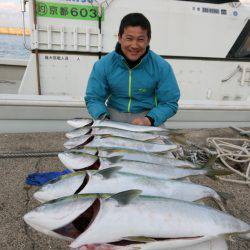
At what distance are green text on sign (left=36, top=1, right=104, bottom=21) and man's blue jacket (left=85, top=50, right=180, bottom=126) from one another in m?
2.98

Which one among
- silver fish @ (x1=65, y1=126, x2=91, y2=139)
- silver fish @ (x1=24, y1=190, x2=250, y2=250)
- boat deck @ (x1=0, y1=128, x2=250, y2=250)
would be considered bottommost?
boat deck @ (x1=0, y1=128, x2=250, y2=250)

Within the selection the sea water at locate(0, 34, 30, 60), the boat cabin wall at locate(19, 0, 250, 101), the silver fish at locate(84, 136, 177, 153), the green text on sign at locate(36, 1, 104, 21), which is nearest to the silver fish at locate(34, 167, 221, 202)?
the silver fish at locate(84, 136, 177, 153)

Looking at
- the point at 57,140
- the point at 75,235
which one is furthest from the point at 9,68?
the point at 75,235

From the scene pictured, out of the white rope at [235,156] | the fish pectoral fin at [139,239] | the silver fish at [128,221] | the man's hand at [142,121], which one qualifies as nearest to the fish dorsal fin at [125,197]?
the silver fish at [128,221]

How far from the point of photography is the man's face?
11.2ft

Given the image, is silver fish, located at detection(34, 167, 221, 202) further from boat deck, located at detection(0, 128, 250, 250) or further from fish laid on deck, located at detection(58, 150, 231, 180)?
boat deck, located at detection(0, 128, 250, 250)

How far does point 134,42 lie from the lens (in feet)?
11.5

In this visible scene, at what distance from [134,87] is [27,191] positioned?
Answer: 1.84 metres

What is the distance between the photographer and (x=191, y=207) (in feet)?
6.40

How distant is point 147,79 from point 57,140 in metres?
2.71

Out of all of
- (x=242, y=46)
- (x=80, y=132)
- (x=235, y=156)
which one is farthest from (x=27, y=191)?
(x=242, y=46)

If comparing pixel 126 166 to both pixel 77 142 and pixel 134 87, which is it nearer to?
pixel 77 142

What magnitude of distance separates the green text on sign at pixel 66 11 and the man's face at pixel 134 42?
319 cm

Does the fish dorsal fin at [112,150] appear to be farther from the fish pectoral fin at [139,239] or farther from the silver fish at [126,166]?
the fish pectoral fin at [139,239]
